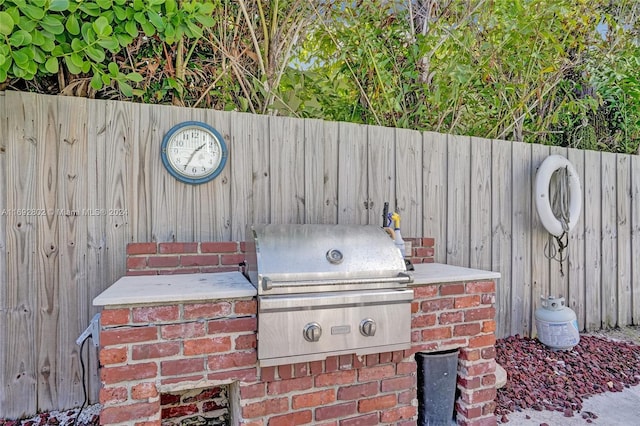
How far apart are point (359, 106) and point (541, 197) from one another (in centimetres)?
189

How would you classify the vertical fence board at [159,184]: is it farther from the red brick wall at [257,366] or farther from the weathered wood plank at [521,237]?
the weathered wood plank at [521,237]

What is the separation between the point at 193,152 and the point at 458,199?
2264 millimetres

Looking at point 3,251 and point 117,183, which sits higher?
point 117,183

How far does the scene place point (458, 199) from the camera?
10.7 feet

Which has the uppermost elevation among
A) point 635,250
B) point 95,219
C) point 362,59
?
point 362,59

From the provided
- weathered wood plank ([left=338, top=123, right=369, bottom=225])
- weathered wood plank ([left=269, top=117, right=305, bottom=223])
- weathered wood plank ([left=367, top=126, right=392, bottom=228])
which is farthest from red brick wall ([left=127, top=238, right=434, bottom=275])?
weathered wood plank ([left=367, top=126, right=392, bottom=228])

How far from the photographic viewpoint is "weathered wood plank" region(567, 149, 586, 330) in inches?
148

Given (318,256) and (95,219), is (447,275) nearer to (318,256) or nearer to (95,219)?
(318,256)

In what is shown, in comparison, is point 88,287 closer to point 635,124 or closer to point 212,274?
point 212,274

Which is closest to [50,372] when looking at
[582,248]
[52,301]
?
[52,301]

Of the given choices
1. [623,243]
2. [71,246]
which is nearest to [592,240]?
[623,243]

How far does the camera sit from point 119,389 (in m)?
1.55

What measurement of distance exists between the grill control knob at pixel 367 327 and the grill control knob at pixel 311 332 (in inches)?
9.0

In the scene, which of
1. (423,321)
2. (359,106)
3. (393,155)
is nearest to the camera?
(423,321)
